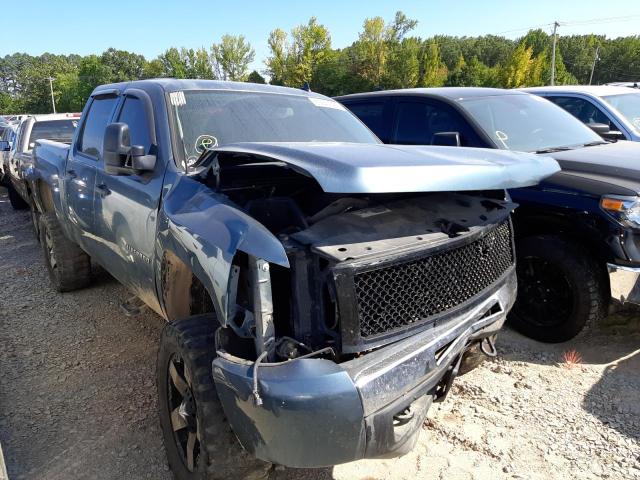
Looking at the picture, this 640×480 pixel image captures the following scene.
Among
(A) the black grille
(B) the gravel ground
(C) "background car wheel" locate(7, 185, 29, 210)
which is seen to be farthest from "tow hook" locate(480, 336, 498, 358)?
→ (C) "background car wheel" locate(7, 185, 29, 210)

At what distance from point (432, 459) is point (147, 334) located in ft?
8.32

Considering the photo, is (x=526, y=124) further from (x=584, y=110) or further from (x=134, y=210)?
(x=134, y=210)

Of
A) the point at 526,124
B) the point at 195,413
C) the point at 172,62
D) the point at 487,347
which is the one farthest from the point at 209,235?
the point at 172,62

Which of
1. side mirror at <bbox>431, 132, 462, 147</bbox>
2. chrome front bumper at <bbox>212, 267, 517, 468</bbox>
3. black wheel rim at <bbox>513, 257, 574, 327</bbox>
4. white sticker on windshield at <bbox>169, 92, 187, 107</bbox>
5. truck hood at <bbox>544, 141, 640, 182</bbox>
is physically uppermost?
white sticker on windshield at <bbox>169, 92, 187, 107</bbox>

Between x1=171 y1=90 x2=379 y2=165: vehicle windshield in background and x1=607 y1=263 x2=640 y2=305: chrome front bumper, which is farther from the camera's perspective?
x1=607 y1=263 x2=640 y2=305: chrome front bumper

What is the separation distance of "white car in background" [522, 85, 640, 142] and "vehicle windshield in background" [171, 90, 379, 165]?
3829 millimetres

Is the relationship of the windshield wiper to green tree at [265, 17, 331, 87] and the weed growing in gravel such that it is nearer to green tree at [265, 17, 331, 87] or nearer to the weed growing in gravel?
the weed growing in gravel

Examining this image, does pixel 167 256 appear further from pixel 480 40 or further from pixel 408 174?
pixel 480 40

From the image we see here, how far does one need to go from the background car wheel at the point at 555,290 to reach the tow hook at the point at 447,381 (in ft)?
5.95

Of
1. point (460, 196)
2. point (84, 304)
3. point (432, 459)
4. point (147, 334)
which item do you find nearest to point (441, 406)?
point (432, 459)

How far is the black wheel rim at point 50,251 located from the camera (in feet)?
16.7

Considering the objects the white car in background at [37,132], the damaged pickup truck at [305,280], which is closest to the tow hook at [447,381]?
the damaged pickup truck at [305,280]

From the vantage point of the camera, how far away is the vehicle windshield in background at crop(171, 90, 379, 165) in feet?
10.1

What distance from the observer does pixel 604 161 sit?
3818 millimetres
